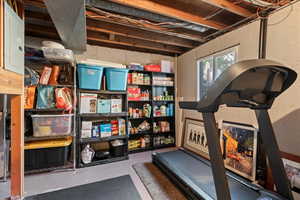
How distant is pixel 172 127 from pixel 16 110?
3015 mm

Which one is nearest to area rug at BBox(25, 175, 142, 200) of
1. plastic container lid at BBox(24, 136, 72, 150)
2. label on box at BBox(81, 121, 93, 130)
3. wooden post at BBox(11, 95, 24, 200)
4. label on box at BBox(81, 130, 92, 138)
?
wooden post at BBox(11, 95, 24, 200)

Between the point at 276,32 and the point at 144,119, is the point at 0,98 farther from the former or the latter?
the point at 276,32

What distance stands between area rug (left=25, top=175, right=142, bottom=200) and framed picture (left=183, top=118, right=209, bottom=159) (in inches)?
58.8

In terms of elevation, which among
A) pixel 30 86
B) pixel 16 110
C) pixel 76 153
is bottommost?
pixel 76 153

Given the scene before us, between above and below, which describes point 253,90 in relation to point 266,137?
above

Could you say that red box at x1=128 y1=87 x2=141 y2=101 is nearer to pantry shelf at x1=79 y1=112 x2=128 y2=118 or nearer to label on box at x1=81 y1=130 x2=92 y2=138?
pantry shelf at x1=79 y1=112 x2=128 y2=118

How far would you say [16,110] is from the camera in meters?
1.72

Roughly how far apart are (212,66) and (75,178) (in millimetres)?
3116

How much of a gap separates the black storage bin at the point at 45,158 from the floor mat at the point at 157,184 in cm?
124

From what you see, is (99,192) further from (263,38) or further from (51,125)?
(263,38)

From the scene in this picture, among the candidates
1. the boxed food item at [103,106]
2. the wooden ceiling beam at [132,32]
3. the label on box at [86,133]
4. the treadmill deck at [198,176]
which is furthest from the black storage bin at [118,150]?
the wooden ceiling beam at [132,32]

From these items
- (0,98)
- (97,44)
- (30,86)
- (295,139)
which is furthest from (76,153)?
(295,139)

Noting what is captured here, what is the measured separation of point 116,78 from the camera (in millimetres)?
2727

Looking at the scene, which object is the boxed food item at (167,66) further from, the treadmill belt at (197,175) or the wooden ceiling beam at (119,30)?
the treadmill belt at (197,175)
